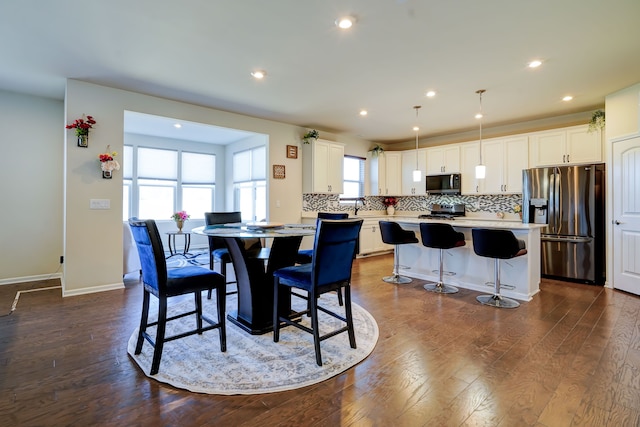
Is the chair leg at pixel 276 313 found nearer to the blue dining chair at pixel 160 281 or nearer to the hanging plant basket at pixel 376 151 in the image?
the blue dining chair at pixel 160 281

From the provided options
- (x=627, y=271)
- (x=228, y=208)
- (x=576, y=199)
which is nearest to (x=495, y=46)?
(x=576, y=199)

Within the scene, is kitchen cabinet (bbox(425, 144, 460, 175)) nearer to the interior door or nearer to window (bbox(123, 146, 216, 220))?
the interior door

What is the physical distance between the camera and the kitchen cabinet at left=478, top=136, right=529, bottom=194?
5.37 metres

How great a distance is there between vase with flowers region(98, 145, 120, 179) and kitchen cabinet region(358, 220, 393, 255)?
4.32 metres

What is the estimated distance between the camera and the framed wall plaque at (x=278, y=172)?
5625 mm

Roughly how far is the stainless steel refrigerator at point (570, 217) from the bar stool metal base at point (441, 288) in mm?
1841

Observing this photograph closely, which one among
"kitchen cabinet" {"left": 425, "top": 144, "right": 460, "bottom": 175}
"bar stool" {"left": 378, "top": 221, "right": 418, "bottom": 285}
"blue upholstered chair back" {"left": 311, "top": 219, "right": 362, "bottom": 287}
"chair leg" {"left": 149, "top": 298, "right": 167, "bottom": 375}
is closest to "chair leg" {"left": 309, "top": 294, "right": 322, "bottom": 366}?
"blue upholstered chair back" {"left": 311, "top": 219, "right": 362, "bottom": 287}

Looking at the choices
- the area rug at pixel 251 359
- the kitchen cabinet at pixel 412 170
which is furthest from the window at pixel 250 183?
the area rug at pixel 251 359

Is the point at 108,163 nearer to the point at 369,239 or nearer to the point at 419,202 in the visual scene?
the point at 369,239

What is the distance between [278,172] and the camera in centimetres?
567

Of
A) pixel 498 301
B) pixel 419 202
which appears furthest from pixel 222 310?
pixel 419 202

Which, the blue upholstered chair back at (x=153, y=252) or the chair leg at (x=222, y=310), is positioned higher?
the blue upholstered chair back at (x=153, y=252)

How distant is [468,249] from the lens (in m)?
4.12

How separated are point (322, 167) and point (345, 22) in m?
3.56
